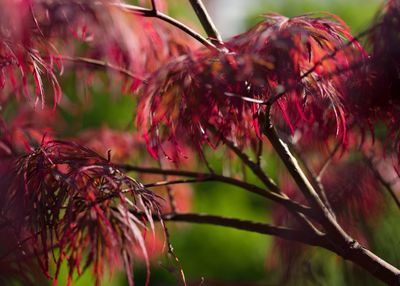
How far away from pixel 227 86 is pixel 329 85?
161mm

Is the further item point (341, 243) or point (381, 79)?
point (341, 243)

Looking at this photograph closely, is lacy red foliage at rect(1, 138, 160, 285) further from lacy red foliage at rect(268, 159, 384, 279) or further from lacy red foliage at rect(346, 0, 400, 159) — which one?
lacy red foliage at rect(268, 159, 384, 279)

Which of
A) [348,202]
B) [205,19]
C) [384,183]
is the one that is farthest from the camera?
[348,202]

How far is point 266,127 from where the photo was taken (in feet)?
3.51

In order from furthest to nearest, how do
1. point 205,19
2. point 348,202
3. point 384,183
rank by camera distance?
1. point 348,202
2. point 384,183
3. point 205,19

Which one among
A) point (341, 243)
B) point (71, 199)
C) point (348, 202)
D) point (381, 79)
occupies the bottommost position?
point (348, 202)

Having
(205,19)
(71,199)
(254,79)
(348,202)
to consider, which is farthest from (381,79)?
(348,202)

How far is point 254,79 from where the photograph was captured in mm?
908

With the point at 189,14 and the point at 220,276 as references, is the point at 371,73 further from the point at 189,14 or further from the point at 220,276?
the point at 189,14

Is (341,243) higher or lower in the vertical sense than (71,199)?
lower

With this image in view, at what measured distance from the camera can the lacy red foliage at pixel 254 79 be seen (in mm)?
900

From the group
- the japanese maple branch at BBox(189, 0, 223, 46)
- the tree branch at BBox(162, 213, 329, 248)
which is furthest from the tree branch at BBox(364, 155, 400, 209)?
the japanese maple branch at BBox(189, 0, 223, 46)

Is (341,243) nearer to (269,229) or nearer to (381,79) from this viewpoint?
(269,229)

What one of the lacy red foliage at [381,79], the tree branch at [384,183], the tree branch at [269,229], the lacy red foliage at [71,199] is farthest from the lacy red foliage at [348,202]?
the lacy red foliage at [71,199]
